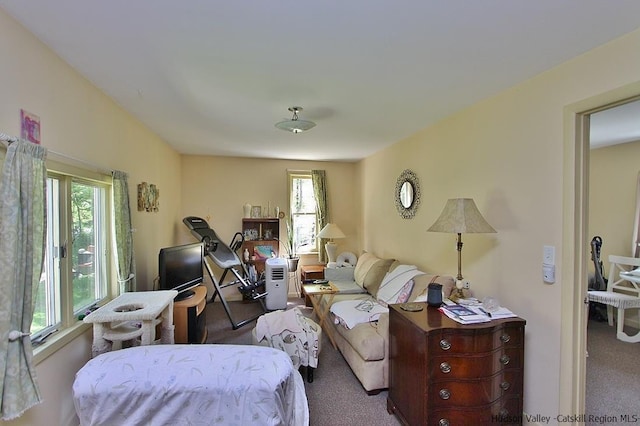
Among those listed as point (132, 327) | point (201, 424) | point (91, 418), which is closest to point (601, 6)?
point (201, 424)

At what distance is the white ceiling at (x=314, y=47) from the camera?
4.66 feet

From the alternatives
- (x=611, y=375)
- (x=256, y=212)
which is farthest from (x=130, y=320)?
(x=611, y=375)

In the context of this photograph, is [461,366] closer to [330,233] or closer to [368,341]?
[368,341]

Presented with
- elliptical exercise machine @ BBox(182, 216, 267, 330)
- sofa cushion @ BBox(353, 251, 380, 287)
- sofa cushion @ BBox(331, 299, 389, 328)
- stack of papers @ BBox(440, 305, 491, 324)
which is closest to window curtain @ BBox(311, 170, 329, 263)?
sofa cushion @ BBox(353, 251, 380, 287)

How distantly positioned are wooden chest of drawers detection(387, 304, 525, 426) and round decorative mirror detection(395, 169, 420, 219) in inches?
72.6

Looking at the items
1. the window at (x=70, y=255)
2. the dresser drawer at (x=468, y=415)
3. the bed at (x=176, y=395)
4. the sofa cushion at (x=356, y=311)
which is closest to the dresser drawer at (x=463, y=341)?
the dresser drawer at (x=468, y=415)

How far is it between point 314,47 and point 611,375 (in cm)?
373

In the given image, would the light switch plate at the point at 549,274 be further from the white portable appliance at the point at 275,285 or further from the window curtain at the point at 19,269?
the white portable appliance at the point at 275,285

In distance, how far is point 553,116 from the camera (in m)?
1.96

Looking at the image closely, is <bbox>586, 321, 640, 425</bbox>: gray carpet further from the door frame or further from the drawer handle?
the drawer handle

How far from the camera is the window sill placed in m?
1.67

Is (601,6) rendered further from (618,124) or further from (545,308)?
(618,124)

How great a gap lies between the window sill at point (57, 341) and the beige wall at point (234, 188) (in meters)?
2.81

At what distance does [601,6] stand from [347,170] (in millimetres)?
4335
